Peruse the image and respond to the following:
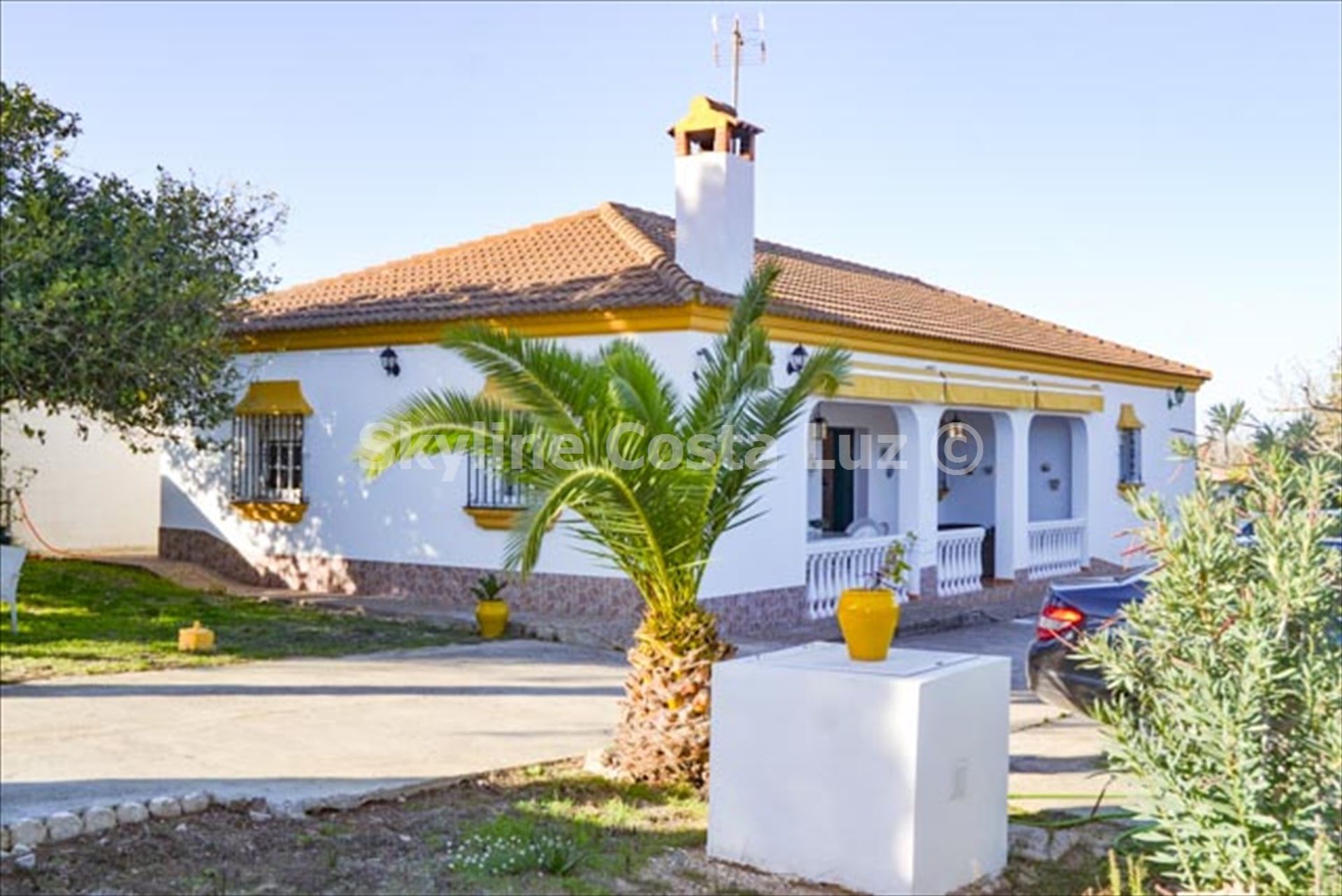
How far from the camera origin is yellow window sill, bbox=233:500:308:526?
17.8 metres

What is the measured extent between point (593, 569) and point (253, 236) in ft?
20.2

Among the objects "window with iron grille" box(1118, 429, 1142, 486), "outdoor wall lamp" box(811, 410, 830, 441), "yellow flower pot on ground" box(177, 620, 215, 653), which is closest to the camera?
"yellow flower pot on ground" box(177, 620, 215, 653)

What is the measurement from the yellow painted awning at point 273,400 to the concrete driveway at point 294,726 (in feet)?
20.5

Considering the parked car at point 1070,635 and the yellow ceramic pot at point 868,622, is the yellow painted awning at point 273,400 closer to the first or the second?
the parked car at point 1070,635

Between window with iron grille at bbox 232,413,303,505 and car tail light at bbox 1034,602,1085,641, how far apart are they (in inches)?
468

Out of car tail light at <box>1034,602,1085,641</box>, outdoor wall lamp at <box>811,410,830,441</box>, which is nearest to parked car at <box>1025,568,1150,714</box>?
car tail light at <box>1034,602,1085,641</box>

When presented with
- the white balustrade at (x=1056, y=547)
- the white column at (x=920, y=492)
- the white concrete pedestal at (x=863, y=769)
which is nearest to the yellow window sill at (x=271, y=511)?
the white column at (x=920, y=492)

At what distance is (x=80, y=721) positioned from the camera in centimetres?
929

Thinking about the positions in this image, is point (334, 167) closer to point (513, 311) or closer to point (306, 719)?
point (513, 311)

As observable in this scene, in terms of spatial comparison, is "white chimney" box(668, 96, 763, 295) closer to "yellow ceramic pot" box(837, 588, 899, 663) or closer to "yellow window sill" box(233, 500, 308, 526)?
"yellow window sill" box(233, 500, 308, 526)

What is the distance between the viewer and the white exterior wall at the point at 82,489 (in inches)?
877

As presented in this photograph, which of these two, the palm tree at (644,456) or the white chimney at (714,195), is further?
the white chimney at (714,195)

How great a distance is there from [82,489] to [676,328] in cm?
1414

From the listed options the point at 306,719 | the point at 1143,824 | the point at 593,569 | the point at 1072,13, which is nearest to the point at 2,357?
the point at 306,719
